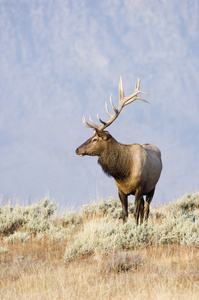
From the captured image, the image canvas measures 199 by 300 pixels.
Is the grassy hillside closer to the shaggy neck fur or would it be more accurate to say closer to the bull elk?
the bull elk

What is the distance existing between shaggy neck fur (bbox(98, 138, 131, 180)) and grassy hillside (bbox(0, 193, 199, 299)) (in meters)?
1.64

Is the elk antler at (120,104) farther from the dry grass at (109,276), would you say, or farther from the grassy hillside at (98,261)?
the dry grass at (109,276)

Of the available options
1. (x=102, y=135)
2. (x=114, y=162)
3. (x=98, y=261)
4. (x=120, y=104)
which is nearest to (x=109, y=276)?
(x=98, y=261)

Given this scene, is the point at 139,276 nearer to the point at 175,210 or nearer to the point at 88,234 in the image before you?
the point at 88,234

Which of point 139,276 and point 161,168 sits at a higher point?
point 161,168

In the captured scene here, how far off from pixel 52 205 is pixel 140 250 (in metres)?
5.45

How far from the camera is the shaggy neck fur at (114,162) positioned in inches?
364

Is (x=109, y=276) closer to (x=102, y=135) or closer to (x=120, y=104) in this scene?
(x=102, y=135)

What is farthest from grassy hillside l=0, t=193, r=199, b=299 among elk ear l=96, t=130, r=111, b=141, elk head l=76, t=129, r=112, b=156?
elk ear l=96, t=130, r=111, b=141

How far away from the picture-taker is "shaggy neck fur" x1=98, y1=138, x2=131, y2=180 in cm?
926

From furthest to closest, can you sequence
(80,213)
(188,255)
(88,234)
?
(80,213) → (88,234) → (188,255)

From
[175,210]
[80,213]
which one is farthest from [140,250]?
[175,210]

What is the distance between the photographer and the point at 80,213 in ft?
40.0

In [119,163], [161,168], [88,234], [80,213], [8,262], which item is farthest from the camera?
[80,213]
